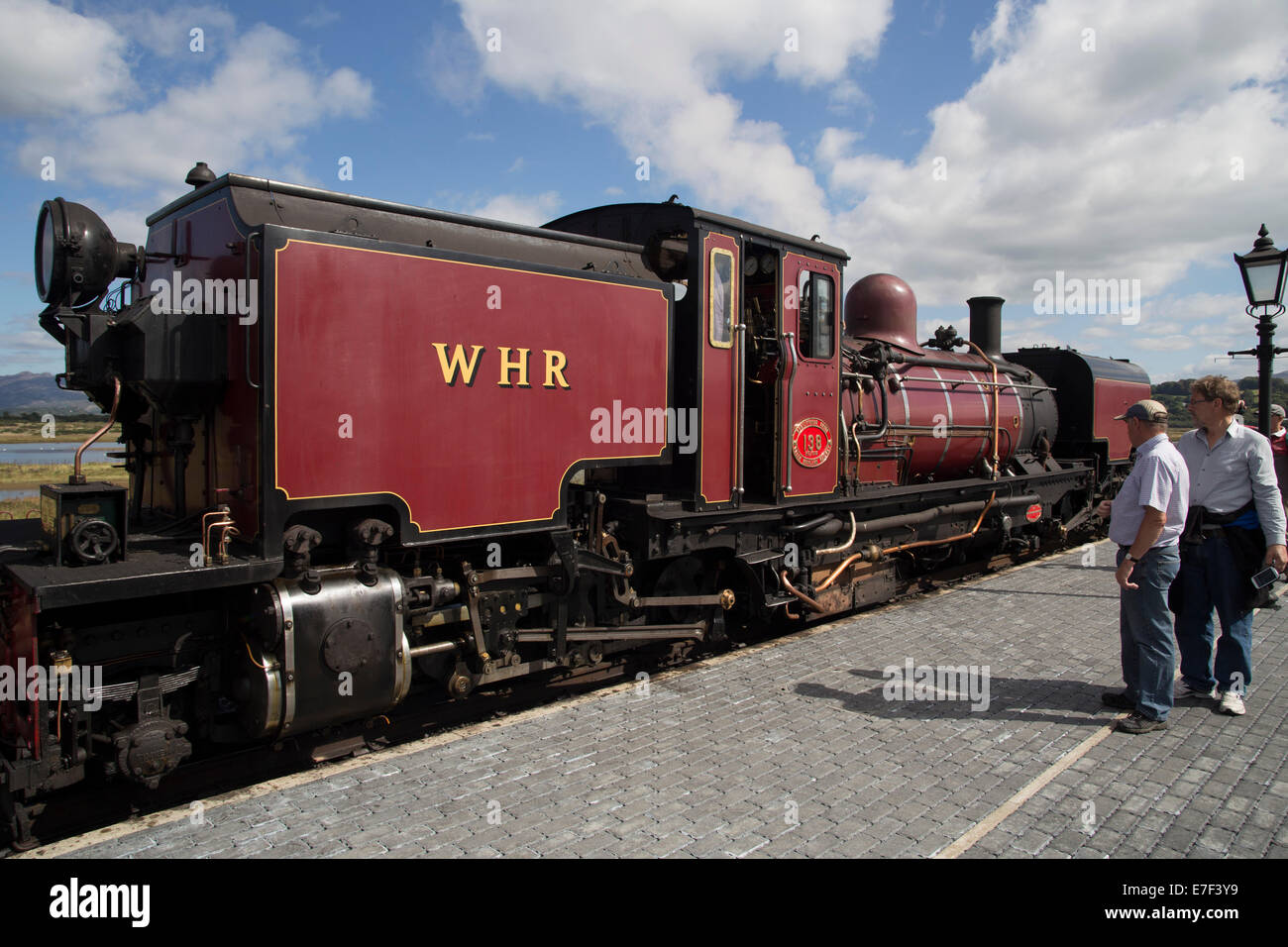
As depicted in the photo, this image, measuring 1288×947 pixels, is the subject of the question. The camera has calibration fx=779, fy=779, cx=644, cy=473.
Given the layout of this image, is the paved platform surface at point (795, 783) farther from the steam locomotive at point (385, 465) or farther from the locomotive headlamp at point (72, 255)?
the locomotive headlamp at point (72, 255)

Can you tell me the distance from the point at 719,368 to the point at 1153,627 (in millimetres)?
3378

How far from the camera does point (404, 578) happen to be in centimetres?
461

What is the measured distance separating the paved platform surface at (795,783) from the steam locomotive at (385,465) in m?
0.44

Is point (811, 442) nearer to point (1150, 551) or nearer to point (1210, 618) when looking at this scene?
point (1150, 551)

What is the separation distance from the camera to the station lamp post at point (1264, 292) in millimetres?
7297

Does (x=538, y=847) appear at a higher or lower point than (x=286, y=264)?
lower

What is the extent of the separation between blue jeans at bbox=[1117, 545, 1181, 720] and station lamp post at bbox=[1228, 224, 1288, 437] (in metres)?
3.96

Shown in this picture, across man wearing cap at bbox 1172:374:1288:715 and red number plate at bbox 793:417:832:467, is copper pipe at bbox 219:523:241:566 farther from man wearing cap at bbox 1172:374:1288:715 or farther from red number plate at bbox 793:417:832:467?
man wearing cap at bbox 1172:374:1288:715

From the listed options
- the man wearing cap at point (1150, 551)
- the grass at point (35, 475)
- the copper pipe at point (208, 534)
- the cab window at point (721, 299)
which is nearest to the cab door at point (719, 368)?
the cab window at point (721, 299)

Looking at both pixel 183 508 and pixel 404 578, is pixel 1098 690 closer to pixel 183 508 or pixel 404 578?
pixel 404 578

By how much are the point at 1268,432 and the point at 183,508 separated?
30.6ft
